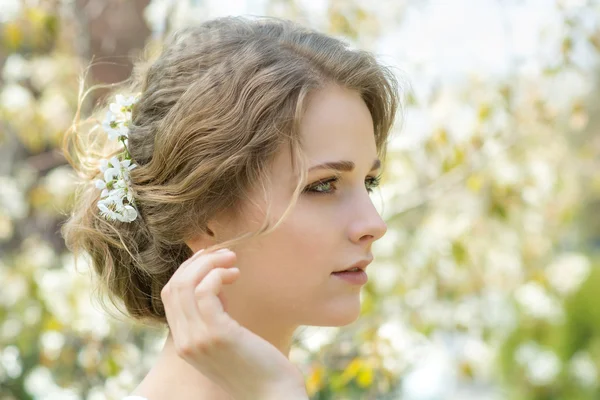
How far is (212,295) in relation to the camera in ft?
5.02

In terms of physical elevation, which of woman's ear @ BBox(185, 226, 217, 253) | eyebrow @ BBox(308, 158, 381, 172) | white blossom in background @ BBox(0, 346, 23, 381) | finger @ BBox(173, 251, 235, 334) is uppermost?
eyebrow @ BBox(308, 158, 381, 172)

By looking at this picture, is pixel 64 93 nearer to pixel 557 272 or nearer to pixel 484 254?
pixel 484 254

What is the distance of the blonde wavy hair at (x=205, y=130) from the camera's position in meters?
1.80

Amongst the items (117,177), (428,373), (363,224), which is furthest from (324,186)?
(428,373)

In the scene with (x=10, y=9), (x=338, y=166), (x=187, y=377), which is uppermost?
(x=338, y=166)

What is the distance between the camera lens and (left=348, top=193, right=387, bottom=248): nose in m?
Result: 1.77

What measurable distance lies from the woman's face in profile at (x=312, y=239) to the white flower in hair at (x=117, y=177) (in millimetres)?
277

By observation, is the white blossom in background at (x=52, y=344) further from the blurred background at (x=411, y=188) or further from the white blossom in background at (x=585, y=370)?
the white blossom in background at (x=585, y=370)

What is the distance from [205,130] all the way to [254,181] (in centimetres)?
16

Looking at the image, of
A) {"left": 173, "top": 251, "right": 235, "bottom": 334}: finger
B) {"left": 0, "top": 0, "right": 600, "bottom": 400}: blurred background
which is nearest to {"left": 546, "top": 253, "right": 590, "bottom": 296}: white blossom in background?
{"left": 0, "top": 0, "right": 600, "bottom": 400}: blurred background

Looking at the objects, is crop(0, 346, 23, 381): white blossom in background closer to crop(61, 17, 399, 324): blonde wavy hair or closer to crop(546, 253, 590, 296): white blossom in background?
crop(61, 17, 399, 324): blonde wavy hair

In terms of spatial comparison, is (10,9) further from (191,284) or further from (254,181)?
(191,284)

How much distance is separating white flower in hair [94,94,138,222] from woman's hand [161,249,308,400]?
17.1 inches

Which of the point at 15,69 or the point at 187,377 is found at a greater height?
the point at 187,377
